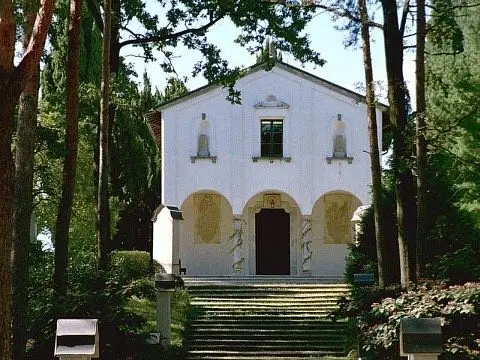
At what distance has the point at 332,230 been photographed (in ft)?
102

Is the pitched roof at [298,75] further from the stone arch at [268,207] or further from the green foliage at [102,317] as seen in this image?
the green foliage at [102,317]

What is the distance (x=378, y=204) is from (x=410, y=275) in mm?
3470

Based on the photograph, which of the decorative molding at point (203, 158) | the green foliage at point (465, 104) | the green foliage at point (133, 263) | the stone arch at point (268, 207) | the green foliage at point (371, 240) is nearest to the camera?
the green foliage at point (371, 240)

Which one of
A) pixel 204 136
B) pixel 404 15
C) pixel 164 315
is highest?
pixel 204 136

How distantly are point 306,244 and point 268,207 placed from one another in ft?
6.86

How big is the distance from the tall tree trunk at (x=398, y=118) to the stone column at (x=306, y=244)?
48.9ft

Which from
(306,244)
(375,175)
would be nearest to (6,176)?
(375,175)

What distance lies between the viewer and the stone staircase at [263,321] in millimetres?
17961

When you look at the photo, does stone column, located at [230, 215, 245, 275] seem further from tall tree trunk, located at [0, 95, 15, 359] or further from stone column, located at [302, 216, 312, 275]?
tall tree trunk, located at [0, 95, 15, 359]

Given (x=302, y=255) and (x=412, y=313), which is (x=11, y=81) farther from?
(x=302, y=255)

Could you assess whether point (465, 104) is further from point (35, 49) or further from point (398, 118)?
point (35, 49)

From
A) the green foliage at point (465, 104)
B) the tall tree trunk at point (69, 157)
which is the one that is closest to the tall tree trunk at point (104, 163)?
the tall tree trunk at point (69, 157)

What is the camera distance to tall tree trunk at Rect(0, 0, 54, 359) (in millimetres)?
8094

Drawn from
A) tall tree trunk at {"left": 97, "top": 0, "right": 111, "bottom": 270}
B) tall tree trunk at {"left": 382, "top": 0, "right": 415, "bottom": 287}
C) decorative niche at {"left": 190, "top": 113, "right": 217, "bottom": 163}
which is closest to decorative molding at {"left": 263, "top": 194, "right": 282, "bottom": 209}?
decorative niche at {"left": 190, "top": 113, "right": 217, "bottom": 163}
